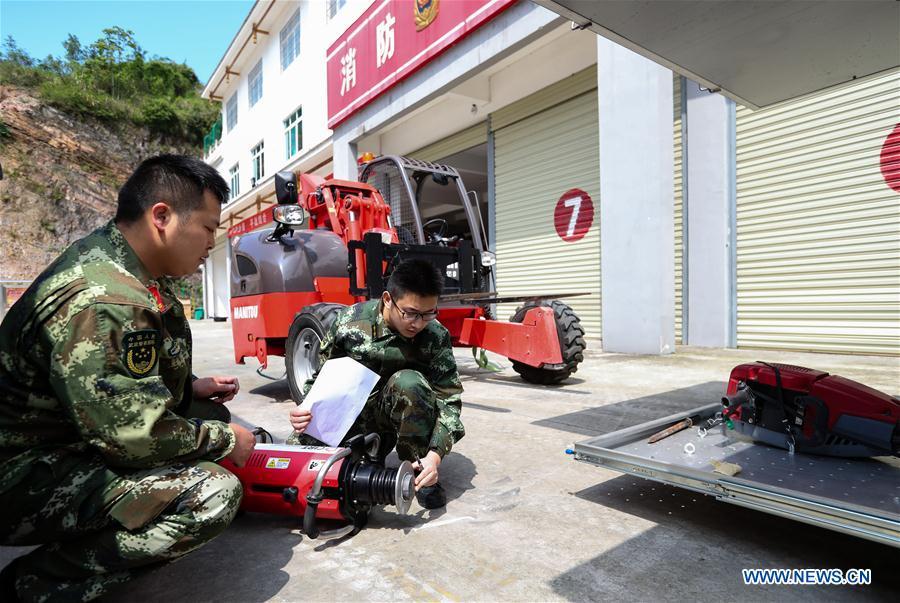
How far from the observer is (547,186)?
32.3 feet

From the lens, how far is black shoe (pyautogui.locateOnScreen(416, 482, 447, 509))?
2.23 metres

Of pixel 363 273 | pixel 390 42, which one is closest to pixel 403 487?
pixel 363 273

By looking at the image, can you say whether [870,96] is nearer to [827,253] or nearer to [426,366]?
[827,253]

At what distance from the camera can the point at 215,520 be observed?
1.49 meters

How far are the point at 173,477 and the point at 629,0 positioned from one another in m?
2.49

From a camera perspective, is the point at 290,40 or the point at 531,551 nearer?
the point at 531,551

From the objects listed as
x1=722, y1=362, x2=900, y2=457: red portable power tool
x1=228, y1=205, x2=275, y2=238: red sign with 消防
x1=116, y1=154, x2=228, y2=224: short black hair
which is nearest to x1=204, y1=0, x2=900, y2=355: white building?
x1=722, y1=362, x2=900, y2=457: red portable power tool

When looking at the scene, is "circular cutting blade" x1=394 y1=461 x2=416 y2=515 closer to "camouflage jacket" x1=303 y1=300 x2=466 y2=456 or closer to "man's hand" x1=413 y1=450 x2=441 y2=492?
"man's hand" x1=413 y1=450 x2=441 y2=492

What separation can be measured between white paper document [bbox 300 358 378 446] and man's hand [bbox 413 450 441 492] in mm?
353

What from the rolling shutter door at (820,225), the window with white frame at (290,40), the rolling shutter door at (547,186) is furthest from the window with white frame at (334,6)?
the rolling shutter door at (820,225)

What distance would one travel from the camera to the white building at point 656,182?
641cm

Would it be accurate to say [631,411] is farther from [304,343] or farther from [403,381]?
[304,343]

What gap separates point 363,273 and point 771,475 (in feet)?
11.4

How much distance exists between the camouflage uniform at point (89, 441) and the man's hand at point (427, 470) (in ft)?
2.49
